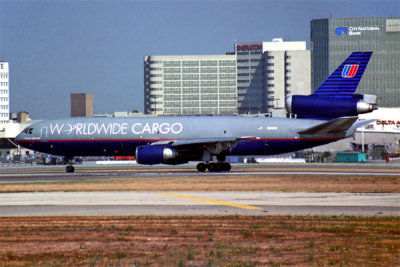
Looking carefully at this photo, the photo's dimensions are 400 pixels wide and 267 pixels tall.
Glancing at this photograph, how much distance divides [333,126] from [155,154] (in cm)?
1522

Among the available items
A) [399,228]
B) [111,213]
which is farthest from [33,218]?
[399,228]

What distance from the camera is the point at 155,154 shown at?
5481 centimetres

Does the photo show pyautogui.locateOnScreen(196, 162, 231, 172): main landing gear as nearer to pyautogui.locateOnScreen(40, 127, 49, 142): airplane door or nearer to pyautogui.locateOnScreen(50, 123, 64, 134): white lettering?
pyautogui.locateOnScreen(50, 123, 64, 134): white lettering

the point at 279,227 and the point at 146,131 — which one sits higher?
the point at 146,131

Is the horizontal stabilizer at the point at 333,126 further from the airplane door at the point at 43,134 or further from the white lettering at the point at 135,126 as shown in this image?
the airplane door at the point at 43,134

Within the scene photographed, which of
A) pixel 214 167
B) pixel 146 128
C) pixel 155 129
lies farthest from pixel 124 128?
pixel 214 167

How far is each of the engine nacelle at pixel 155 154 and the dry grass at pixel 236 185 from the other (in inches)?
268

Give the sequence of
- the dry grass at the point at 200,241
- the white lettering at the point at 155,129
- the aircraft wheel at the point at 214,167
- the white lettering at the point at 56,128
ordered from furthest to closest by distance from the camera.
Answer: the white lettering at the point at 56,128 → the white lettering at the point at 155,129 → the aircraft wheel at the point at 214,167 → the dry grass at the point at 200,241

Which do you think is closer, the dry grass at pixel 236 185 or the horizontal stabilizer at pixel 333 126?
the dry grass at pixel 236 185

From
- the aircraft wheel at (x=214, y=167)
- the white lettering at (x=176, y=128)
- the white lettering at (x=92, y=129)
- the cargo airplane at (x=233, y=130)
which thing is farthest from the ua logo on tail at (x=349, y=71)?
the white lettering at (x=92, y=129)

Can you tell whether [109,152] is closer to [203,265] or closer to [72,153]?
[72,153]

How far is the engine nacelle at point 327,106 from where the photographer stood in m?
58.6

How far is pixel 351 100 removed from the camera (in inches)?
2317

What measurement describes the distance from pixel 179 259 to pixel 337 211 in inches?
445
